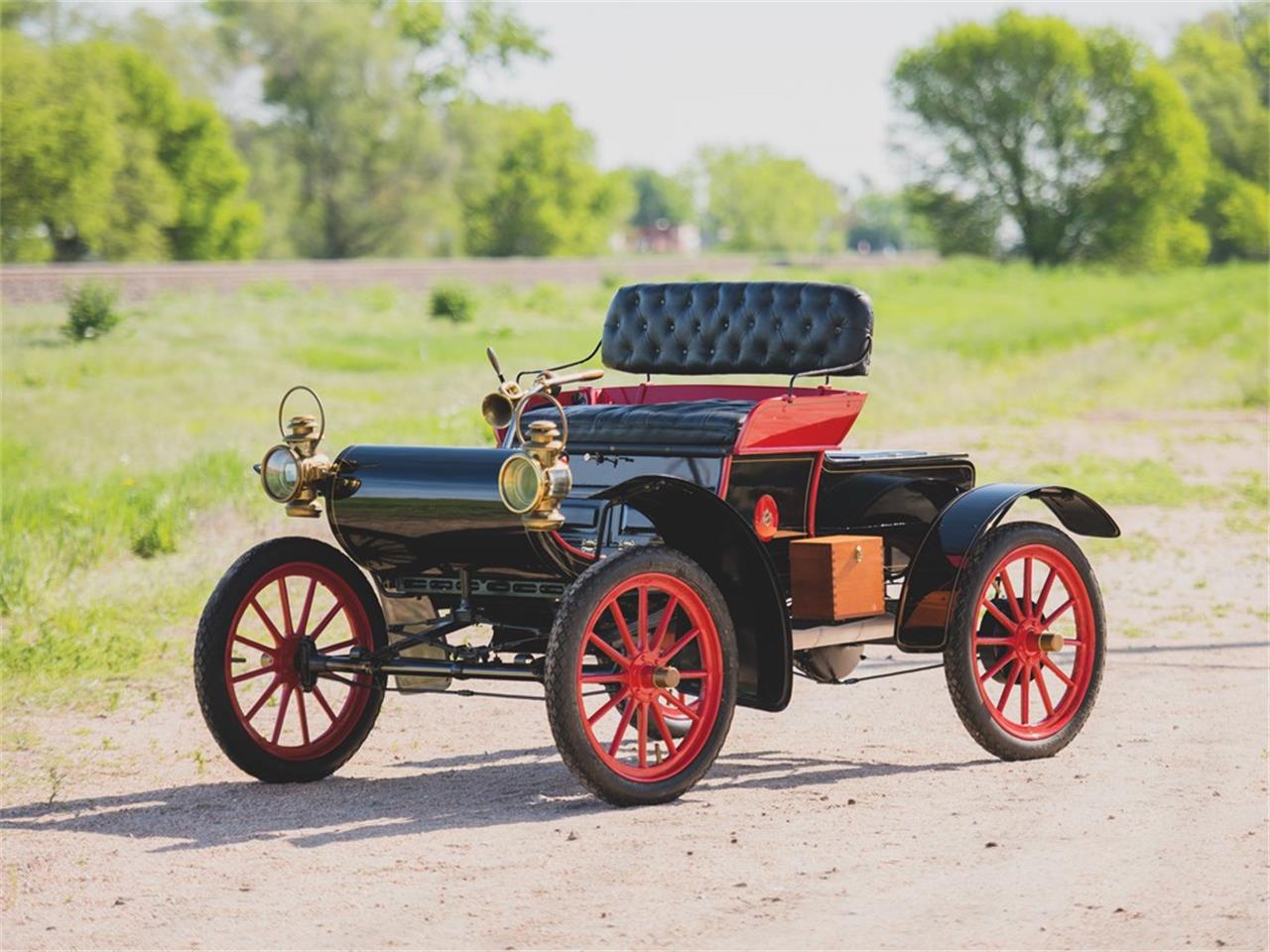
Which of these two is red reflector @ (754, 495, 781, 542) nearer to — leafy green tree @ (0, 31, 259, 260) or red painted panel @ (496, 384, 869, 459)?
red painted panel @ (496, 384, 869, 459)

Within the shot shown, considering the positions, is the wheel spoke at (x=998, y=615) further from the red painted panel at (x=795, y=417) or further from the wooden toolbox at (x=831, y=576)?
the red painted panel at (x=795, y=417)

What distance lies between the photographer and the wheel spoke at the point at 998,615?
7879 millimetres

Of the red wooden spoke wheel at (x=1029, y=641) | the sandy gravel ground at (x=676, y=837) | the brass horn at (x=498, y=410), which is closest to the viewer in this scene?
the sandy gravel ground at (x=676, y=837)

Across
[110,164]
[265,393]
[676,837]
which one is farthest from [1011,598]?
[110,164]

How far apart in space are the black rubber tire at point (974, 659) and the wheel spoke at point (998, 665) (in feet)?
0.54

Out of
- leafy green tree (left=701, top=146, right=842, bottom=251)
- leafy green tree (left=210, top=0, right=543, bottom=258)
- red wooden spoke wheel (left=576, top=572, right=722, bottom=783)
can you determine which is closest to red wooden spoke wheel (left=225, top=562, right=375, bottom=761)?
red wooden spoke wheel (left=576, top=572, right=722, bottom=783)

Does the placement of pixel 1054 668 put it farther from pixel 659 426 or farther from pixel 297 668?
pixel 297 668

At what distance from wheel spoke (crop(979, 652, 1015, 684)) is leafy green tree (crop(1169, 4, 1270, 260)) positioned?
320 feet

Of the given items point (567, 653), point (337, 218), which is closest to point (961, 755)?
point (567, 653)

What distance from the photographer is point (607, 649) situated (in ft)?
22.2

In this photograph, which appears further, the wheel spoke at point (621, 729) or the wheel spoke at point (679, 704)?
the wheel spoke at point (679, 704)

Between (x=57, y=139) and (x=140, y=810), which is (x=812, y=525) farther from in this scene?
(x=57, y=139)

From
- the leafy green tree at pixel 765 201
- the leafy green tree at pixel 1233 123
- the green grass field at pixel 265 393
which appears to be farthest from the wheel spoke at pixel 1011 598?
the leafy green tree at pixel 765 201

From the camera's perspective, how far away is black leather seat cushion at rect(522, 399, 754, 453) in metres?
7.44
